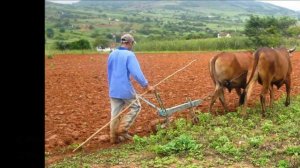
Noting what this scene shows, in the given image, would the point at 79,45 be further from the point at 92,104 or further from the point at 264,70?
the point at 264,70

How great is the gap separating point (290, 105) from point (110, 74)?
13.8ft

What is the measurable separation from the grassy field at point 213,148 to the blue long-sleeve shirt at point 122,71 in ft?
2.62

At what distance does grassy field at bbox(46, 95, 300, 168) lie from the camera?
5.52 meters

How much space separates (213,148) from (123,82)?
6.18ft

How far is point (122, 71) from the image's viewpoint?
23.3ft

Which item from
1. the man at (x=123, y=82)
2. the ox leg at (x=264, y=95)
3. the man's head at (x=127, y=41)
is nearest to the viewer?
the man at (x=123, y=82)

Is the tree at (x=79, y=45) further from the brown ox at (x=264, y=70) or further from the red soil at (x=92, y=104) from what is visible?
Result: the brown ox at (x=264, y=70)

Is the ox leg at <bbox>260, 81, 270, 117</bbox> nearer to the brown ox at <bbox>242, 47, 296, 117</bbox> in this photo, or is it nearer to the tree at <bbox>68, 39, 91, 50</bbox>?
the brown ox at <bbox>242, 47, 296, 117</bbox>

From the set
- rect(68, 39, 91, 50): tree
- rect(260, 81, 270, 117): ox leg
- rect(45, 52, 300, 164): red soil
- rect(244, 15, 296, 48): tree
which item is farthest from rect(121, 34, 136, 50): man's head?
rect(68, 39, 91, 50): tree

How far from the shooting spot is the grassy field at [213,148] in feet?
18.1

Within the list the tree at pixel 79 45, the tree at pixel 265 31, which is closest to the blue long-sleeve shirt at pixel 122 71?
the tree at pixel 265 31

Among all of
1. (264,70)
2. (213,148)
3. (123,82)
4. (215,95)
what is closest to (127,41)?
(123,82)
